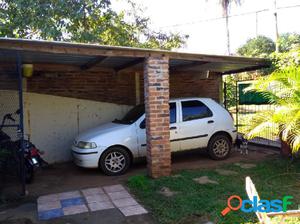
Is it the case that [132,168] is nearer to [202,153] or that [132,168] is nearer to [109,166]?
→ [109,166]

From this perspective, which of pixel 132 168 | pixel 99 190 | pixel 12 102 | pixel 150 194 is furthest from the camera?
pixel 12 102

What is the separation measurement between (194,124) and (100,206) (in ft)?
11.4

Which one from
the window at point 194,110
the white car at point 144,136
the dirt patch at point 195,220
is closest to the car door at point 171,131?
the white car at point 144,136

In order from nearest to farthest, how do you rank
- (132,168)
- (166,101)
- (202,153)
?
(166,101) < (132,168) < (202,153)

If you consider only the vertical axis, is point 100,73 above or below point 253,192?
above

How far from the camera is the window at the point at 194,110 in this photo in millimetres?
8086

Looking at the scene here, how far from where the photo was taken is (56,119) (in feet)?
29.6

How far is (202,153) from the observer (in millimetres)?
9125

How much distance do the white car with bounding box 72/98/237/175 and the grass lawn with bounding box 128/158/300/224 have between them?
82 centimetres

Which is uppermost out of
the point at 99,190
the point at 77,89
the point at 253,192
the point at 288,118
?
the point at 77,89

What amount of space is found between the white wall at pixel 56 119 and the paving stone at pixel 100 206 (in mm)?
3917

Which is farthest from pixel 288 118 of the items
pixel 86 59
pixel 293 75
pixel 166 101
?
pixel 86 59

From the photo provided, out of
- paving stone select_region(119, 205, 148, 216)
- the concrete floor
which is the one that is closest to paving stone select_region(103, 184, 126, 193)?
the concrete floor

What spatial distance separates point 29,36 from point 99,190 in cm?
899
